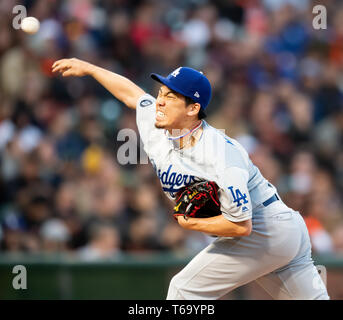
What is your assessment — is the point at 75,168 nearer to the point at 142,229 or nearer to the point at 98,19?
the point at 142,229

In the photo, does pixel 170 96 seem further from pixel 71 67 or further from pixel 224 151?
pixel 71 67

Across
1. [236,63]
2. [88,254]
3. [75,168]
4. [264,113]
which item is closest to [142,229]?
[88,254]

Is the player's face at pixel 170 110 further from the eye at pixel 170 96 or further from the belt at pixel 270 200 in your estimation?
the belt at pixel 270 200

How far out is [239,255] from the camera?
14.1 feet

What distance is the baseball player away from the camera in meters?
4.18

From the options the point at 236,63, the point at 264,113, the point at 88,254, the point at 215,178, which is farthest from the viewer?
the point at 236,63

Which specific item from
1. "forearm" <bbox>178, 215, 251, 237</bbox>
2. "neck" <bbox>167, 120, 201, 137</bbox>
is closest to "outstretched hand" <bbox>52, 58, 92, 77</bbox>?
"neck" <bbox>167, 120, 201, 137</bbox>

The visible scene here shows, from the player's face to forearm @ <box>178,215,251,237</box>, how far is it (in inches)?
23.7

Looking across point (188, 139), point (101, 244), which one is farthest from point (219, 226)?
point (101, 244)

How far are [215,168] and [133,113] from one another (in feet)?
15.9

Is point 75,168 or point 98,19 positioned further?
point 98,19

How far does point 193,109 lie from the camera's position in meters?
4.27
